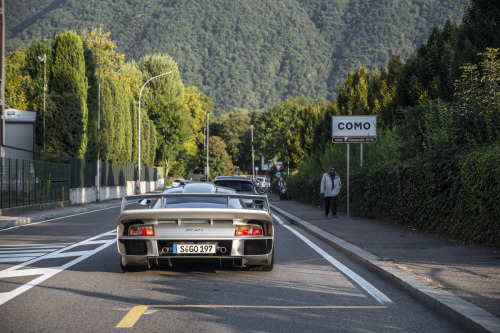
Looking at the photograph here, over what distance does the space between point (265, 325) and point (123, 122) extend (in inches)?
2169

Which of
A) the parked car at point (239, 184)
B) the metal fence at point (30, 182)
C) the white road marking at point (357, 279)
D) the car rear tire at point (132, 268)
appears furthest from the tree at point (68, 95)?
the car rear tire at point (132, 268)

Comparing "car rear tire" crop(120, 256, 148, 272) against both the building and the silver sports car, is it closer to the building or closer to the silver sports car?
the silver sports car

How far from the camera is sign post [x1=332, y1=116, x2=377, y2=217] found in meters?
23.9

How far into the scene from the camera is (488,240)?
38.1ft

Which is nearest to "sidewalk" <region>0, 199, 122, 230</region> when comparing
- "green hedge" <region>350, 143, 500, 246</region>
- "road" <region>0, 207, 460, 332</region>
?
"road" <region>0, 207, 460, 332</region>

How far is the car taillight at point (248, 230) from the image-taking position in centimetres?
916

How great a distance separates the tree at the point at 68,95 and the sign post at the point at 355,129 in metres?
23.4

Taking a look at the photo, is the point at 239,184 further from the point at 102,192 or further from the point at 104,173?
the point at 104,173

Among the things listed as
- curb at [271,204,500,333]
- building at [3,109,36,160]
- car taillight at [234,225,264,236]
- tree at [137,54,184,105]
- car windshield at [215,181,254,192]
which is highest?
tree at [137,54,184,105]

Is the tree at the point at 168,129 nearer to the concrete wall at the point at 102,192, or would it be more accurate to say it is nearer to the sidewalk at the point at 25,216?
the concrete wall at the point at 102,192

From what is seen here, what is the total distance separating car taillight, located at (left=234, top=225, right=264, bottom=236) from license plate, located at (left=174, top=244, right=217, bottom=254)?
1.36ft

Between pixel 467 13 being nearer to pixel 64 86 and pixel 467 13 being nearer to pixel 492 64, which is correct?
pixel 492 64

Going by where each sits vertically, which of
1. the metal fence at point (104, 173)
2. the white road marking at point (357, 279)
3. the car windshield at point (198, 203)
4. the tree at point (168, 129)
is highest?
the tree at point (168, 129)

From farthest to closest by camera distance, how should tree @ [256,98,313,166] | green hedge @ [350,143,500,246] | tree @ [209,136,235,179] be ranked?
tree @ [209,136,235,179], tree @ [256,98,313,166], green hedge @ [350,143,500,246]
